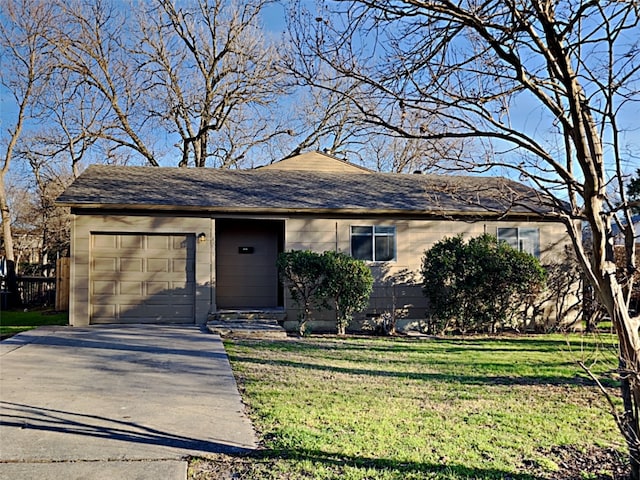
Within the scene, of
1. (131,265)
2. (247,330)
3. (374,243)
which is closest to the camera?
(247,330)

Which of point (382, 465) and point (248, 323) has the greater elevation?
point (248, 323)

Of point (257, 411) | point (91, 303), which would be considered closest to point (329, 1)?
point (257, 411)

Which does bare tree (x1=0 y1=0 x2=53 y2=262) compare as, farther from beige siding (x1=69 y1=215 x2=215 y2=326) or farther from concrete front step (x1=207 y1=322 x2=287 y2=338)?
concrete front step (x1=207 y1=322 x2=287 y2=338)

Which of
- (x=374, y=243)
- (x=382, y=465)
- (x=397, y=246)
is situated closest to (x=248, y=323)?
(x=374, y=243)

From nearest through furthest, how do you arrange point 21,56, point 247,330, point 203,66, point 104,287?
1. point 247,330
2. point 104,287
3. point 21,56
4. point 203,66

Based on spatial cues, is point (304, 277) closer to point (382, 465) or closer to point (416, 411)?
point (416, 411)

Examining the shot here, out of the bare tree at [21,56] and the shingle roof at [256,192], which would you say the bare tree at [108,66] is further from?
the shingle roof at [256,192]

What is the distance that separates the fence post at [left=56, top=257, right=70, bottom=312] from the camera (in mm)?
14469

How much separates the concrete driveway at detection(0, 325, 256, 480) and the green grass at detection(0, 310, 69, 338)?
2.43 metres

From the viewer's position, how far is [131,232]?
11539 millimetres

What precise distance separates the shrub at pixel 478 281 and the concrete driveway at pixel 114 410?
529 cm

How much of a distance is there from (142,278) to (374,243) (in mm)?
5335

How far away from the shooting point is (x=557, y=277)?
12516mm

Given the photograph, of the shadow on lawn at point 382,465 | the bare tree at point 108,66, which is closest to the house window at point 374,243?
the shadow on lawn at point 382,465
